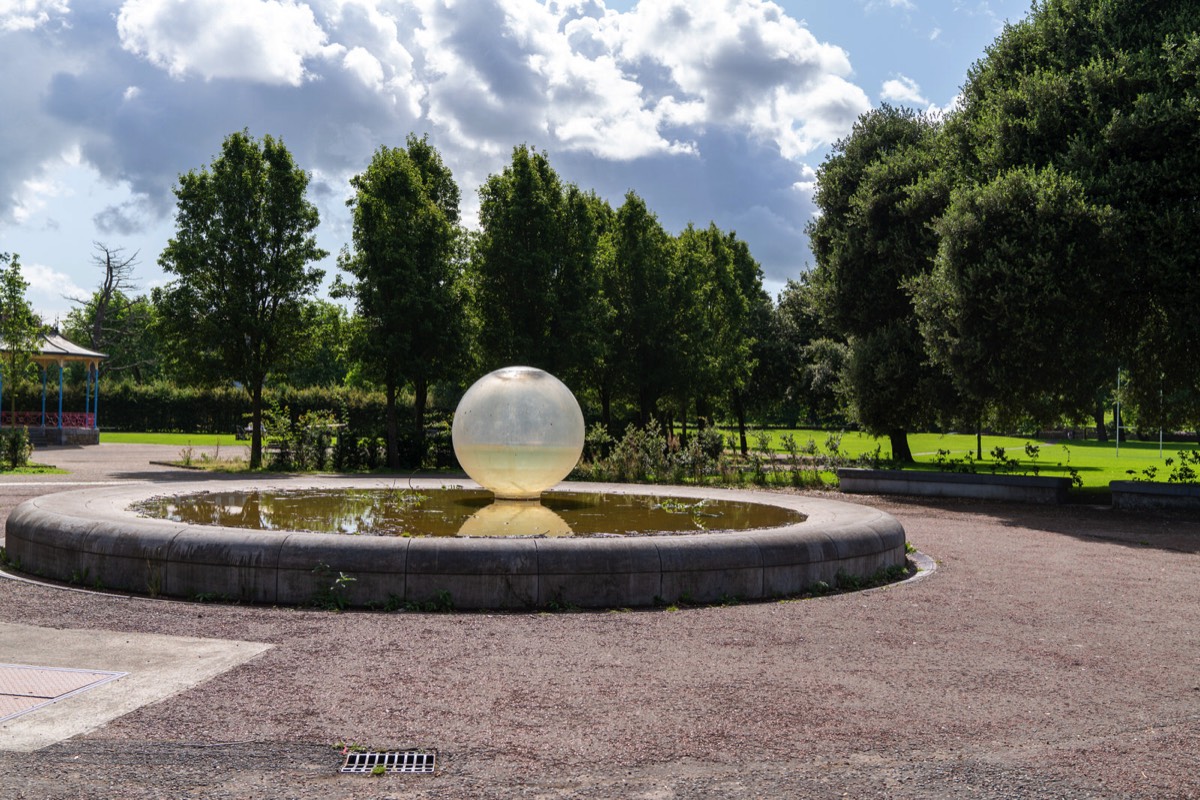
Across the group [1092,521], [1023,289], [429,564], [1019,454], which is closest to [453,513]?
[429,564]

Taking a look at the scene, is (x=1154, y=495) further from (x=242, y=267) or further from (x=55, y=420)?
(x=55, y=420)

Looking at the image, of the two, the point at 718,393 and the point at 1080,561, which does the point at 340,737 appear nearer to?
the point at 1080,561

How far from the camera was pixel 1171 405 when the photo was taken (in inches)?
896

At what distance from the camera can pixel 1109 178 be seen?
19.6m

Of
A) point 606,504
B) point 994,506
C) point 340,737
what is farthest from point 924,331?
point 340,737

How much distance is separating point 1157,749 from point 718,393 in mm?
36364

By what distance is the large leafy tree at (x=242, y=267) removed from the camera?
101ft

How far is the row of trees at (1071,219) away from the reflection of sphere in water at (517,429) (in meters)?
11.6

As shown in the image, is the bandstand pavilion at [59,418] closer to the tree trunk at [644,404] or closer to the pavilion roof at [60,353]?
the pavilion roof at [60,353]

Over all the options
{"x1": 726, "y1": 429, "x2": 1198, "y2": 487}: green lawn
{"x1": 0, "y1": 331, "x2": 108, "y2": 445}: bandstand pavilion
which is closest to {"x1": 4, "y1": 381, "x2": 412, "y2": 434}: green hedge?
{"x1": 0, "y1": 331, "x2": 108, "y2": 445}: bandstand pavilion

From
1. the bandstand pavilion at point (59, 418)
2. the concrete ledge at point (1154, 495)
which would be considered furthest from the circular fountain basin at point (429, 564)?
the bandstand pavilion at point (59, 418)

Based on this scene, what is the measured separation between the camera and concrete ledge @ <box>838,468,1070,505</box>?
2164cm

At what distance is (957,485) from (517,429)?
14.7 metres

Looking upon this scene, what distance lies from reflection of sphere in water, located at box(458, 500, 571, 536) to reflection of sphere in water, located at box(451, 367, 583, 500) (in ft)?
1.41
